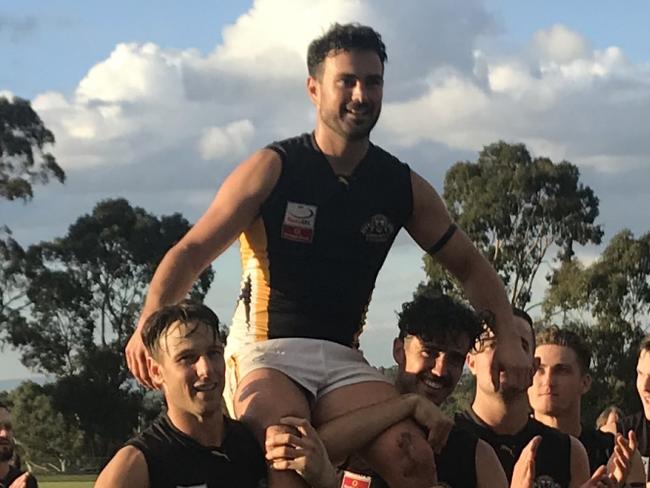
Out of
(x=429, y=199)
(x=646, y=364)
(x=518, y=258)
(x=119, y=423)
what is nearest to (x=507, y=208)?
(x=518, y=258)

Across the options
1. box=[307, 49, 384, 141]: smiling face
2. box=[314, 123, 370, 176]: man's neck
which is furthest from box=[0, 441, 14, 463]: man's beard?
box=[307, 49, 384, 141]: smiling face

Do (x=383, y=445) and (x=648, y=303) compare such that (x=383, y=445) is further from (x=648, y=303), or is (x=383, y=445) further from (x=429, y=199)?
(x=648, y=303)

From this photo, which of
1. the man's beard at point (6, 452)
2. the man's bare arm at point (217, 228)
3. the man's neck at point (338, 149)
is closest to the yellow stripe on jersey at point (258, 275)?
the man's bare arm at point (217, 228)

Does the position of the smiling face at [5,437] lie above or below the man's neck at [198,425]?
below

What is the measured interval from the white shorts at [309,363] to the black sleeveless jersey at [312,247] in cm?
6

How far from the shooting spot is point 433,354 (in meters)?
4.92

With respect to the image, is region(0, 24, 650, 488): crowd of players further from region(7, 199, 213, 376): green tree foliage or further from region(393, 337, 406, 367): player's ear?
region(7, 199, 213, 376): green tree foliage

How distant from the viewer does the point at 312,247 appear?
15.8ft

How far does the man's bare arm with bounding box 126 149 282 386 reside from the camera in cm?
462

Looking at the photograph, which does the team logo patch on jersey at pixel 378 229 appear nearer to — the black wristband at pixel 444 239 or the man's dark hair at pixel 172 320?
the black wristband at pixel 444 239

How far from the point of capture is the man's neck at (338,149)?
16.0 ft

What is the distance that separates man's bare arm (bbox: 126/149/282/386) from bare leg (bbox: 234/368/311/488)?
1.36ft

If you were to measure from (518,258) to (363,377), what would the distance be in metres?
34.8

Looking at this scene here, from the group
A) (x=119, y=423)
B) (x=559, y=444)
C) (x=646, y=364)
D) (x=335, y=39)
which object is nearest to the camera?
(x=335, y=39)
